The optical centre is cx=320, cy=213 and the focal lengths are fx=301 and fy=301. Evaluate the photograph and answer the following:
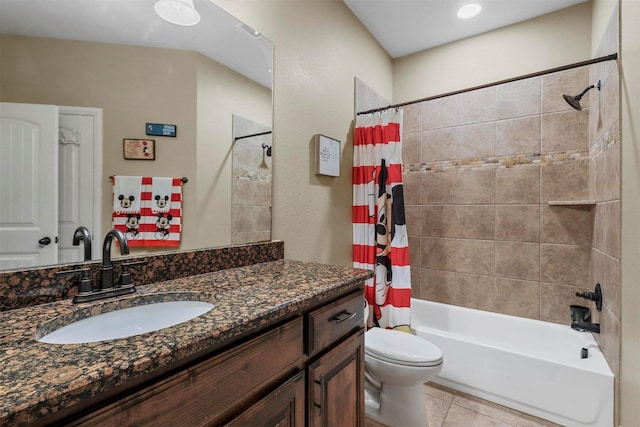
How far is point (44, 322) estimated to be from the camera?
2.30 feet

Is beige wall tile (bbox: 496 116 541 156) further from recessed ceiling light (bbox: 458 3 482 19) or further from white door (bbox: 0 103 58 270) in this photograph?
white door (bbox: 0 103 58 270)

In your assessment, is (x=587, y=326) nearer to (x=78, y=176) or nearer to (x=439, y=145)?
(x=439, y=145)

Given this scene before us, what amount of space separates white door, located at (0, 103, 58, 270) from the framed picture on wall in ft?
4.07

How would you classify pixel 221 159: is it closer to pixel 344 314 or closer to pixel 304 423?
pixel 344 314

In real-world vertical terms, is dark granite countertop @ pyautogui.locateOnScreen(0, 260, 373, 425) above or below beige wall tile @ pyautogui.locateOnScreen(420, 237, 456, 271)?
above

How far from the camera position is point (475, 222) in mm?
2545

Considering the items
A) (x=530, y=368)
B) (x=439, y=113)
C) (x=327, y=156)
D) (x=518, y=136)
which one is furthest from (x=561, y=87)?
(x=530, y=368)

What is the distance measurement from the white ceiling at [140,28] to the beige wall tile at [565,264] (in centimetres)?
232

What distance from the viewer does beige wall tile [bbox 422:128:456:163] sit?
265 cm

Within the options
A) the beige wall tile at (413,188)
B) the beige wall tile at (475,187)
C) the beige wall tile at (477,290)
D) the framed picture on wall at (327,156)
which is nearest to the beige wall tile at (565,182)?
the beige wall tile at (475,187)

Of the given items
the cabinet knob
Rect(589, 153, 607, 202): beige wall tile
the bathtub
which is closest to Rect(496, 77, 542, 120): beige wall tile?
Rect(589, 153, 607, 202): beige wall tile

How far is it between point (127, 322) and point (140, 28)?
1.01 meters

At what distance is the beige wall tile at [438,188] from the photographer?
2654 mm

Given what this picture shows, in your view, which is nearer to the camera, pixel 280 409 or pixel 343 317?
pixel 280 409
